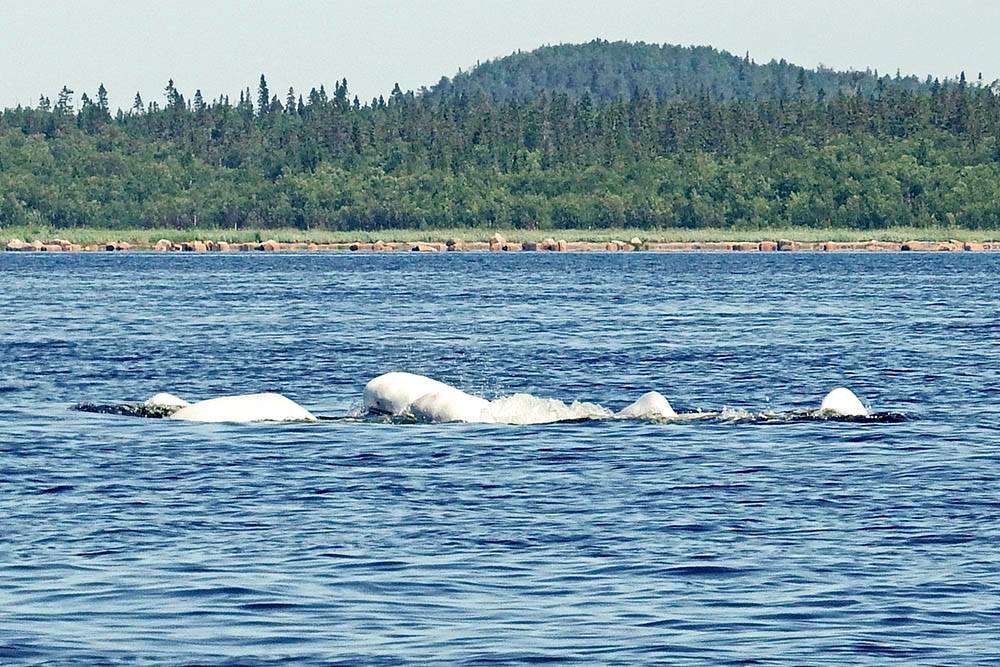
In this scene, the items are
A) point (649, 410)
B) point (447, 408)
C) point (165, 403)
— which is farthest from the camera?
point (165, 403)

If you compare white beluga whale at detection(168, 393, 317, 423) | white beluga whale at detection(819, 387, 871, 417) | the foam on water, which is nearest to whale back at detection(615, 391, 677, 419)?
the foam on water

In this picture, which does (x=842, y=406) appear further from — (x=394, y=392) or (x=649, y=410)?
(x=394, y=392)

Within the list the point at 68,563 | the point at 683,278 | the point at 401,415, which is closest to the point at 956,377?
the point at 401,415

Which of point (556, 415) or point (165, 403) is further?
point (165, 403)

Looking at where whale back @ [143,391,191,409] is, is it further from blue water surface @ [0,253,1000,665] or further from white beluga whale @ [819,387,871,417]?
white beluga whale @ [819,387,871,417]

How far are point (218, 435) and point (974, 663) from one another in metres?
18.9

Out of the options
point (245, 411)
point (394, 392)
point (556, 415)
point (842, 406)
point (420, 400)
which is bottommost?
point (556, 415)

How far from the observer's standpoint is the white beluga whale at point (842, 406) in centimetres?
3675

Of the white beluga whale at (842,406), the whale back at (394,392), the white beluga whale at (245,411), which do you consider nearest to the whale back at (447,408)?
the whale back at (394,392)

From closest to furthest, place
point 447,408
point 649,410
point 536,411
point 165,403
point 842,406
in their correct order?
point 447,408 < point 649,410 < point 842,406 < point 536,411 < point 165,403

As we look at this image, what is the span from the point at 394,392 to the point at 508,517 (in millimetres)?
→ 12830

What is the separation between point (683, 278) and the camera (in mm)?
130500

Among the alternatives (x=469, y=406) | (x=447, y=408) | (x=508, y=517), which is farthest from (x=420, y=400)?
(x=508, y=517)

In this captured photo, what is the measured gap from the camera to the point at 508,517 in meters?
24.9
